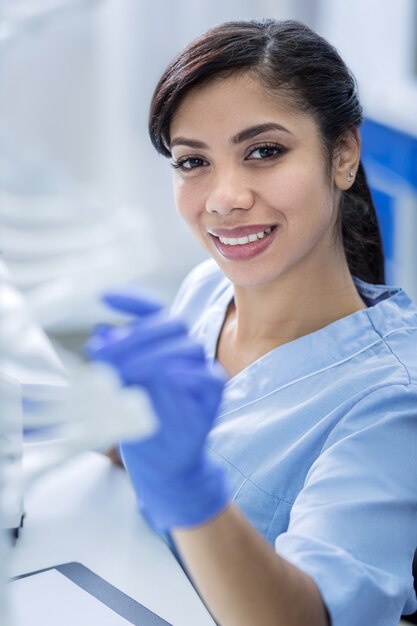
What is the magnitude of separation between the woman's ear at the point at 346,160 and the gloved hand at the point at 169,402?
26.3 inches

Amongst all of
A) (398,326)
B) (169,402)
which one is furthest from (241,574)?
(398,326)

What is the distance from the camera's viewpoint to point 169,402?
2.47ft

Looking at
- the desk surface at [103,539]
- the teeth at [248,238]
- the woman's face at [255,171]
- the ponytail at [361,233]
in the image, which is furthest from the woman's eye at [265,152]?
the desk surface at [103,539]

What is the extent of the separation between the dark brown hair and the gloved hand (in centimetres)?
61

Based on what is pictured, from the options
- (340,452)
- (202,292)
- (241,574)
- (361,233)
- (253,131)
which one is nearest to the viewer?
(241,574)

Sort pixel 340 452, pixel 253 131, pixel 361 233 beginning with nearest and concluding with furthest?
pixel 340 452 < pixel 253 131 < pixel 361 233

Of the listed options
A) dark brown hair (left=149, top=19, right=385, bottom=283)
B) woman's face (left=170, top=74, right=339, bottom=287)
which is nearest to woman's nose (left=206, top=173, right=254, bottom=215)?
woman's face (left=170, top=74, right=339, bottom=287)

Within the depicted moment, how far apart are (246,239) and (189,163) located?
0.15 m

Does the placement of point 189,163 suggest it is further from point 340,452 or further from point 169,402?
point 169,402

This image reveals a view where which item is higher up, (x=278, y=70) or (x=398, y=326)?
(x=278, y=70)

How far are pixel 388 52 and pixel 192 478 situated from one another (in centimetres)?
271

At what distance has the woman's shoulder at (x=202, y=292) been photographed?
1711mm

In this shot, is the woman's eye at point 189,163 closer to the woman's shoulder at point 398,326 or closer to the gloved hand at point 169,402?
the woman's shoulder at point 398,326

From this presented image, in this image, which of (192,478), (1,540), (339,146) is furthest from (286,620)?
(339,146)
